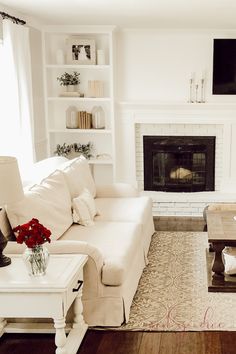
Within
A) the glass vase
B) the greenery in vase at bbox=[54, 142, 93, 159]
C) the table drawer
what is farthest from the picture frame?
the glass vase

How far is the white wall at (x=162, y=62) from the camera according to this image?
6645 millimetres

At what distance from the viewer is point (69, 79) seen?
6.77 meters

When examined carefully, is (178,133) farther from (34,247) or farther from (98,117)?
(34,247)

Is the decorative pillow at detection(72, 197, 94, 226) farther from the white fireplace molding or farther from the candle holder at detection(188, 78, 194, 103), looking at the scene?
the candle holder at detection(188, 78, 194, 103)

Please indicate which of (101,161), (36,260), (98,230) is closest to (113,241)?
(98,230)

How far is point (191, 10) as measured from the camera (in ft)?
16.6

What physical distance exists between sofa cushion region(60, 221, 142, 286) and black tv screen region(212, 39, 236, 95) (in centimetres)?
295

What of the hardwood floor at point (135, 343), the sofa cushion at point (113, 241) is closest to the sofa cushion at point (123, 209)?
the sofa cushion at point (113, 241)

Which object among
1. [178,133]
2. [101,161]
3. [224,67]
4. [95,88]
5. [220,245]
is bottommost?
[220,245]

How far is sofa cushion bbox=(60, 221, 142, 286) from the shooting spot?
341 cm

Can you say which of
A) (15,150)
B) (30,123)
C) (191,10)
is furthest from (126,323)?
(191,10)

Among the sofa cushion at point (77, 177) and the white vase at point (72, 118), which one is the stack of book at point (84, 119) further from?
the sofa cushion at point (77, 177)

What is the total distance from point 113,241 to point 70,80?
3.43m

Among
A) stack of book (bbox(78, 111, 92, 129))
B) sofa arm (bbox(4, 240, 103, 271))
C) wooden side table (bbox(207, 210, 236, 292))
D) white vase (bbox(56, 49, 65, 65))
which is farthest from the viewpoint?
stack of book (bbox(78, 111, 92, 129))
